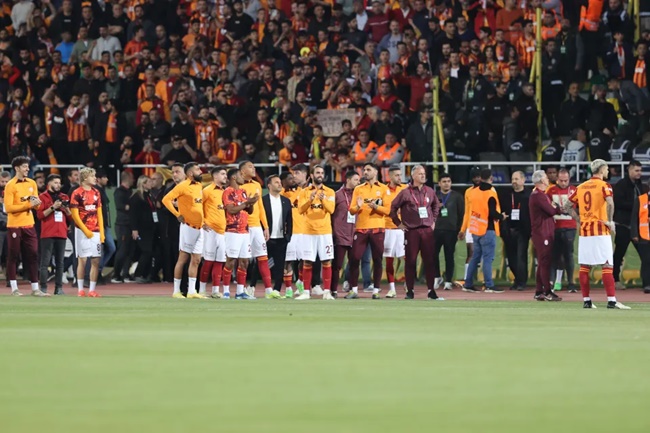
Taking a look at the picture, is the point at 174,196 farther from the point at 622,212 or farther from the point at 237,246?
the point at 622,212

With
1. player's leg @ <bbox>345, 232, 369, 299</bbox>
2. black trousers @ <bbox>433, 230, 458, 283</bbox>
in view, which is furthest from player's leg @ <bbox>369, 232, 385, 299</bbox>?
black trousers @ <bbox>433, 230, 458, 283</bbox>

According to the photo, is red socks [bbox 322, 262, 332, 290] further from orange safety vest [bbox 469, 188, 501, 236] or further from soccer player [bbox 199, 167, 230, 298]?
orange safety vest [bbox 469, 188, 501, 236]

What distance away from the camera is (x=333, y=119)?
29.5 metres

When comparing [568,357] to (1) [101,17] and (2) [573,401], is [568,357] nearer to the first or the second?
(2) [573,401]

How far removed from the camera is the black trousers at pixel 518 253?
25422 mm

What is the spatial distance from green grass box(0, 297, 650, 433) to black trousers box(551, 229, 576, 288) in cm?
911

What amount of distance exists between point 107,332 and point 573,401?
6.21m

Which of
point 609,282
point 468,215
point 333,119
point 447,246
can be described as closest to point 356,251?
point 468,215

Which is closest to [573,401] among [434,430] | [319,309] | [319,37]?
[434,430]

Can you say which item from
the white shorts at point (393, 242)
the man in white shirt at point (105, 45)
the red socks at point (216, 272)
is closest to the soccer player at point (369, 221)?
the white shorts at point (393, 242)

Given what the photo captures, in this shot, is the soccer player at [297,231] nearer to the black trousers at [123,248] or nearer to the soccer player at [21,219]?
the soccer player at [21,219]

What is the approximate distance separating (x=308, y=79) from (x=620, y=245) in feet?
28.7

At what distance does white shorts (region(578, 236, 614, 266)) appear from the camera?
745 inches

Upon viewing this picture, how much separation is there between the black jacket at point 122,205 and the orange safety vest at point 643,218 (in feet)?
34.7
